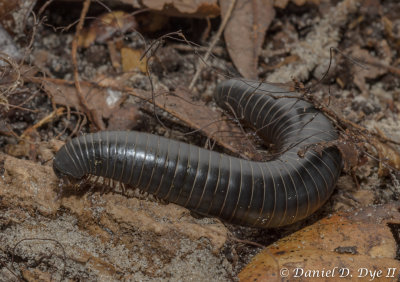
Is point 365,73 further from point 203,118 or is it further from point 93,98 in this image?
point 93,98

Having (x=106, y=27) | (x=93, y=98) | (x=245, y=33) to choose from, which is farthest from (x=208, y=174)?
(x=106, y=27)

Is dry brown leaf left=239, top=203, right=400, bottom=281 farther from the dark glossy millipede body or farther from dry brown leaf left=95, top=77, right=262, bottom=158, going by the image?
dry brown leaf left=95, top=77, right=262, bottom=158

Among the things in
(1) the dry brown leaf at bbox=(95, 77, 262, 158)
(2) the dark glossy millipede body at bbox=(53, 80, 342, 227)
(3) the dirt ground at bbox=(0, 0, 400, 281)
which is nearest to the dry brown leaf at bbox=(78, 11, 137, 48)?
(3) the dirt ground at bbox=(0, 0, 400, 281)

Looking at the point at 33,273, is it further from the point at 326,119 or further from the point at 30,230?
the point at 326,119

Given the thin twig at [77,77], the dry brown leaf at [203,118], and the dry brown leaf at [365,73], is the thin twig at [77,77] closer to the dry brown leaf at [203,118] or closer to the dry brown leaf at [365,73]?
the dry brown leaf at [203,118]

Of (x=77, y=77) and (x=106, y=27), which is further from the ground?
(x=106, y=27)

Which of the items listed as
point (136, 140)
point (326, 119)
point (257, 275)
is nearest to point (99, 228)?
point (136, 140)
